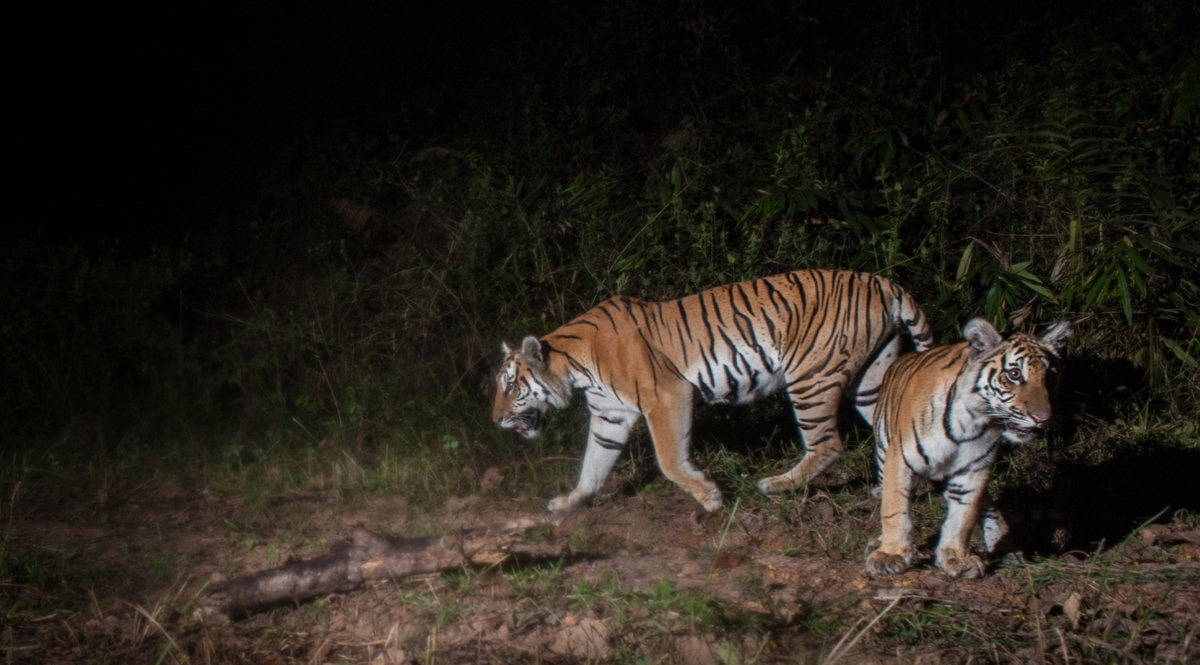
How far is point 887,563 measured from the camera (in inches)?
155

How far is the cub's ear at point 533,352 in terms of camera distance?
4.96m

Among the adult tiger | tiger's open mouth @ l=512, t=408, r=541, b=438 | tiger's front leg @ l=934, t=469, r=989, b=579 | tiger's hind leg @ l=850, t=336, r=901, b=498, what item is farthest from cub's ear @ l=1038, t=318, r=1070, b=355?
tiger's open mouth @ l=512, t=408, r=541, b=438

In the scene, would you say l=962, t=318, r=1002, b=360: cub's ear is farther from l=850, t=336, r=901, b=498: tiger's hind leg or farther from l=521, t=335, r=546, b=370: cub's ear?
l=521, t=335, r=546, b=370: cub's ear

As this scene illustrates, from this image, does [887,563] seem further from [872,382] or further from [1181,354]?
[1181,354]

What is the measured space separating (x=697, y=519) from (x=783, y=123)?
2920 millimetres

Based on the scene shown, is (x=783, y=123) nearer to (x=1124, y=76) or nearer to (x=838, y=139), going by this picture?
(x=838, y=139)

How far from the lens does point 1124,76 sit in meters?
6.11

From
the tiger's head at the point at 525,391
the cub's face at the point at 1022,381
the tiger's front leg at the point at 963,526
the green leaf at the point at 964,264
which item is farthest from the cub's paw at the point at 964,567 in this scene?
the green leaf at the point at 964,264

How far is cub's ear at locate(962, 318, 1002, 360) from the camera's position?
3830mm

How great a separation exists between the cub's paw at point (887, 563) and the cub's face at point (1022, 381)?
590 mm

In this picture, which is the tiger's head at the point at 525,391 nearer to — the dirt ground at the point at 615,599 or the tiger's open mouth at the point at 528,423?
the tiger's open mouth at the point at 528,423

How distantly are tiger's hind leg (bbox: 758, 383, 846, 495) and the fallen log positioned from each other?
1.68 metres

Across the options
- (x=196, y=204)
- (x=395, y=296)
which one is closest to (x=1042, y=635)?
(x=395, y=296)

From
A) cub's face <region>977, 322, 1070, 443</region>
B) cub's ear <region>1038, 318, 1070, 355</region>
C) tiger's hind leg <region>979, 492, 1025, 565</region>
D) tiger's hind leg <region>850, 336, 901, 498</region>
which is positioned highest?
cub's ear <region>1038, 318, 1070, 355</region>
